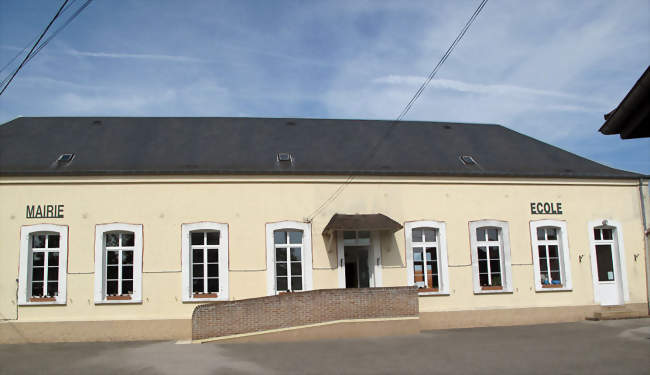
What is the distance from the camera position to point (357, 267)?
15.7m

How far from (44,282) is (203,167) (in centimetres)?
477

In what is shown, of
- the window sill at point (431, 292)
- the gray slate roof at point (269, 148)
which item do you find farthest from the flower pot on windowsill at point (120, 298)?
the window sill at point (431, 292)

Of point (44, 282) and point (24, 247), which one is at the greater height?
point (24, 247)

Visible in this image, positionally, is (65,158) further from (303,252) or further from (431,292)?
(431,292)

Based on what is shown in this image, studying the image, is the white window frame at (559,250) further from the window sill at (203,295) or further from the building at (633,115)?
the building at (633,115)

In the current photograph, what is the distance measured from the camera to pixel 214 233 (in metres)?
15.0

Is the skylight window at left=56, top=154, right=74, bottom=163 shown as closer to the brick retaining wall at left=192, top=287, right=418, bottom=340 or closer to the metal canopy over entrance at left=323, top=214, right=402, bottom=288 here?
the brick retaining wall at left=192, top=287, right=418, bottom=340

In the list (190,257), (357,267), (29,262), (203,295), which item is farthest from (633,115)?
(29,262)

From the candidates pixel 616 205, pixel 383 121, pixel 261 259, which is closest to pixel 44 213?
pixel 261 259

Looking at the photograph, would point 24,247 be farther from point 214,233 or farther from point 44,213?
point 214,233

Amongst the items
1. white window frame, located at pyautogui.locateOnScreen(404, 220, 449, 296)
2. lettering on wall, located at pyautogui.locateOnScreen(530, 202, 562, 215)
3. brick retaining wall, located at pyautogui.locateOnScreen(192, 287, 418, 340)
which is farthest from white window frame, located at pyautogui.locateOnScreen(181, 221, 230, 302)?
lettering on wall, located at pyautogui.locateOnScreen(530, 202, 562, 215)

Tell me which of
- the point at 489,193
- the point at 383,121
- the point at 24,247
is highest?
the point at 383,121

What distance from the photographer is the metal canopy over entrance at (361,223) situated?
14.5 m

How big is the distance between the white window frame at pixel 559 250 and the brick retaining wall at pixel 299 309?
4447mm
